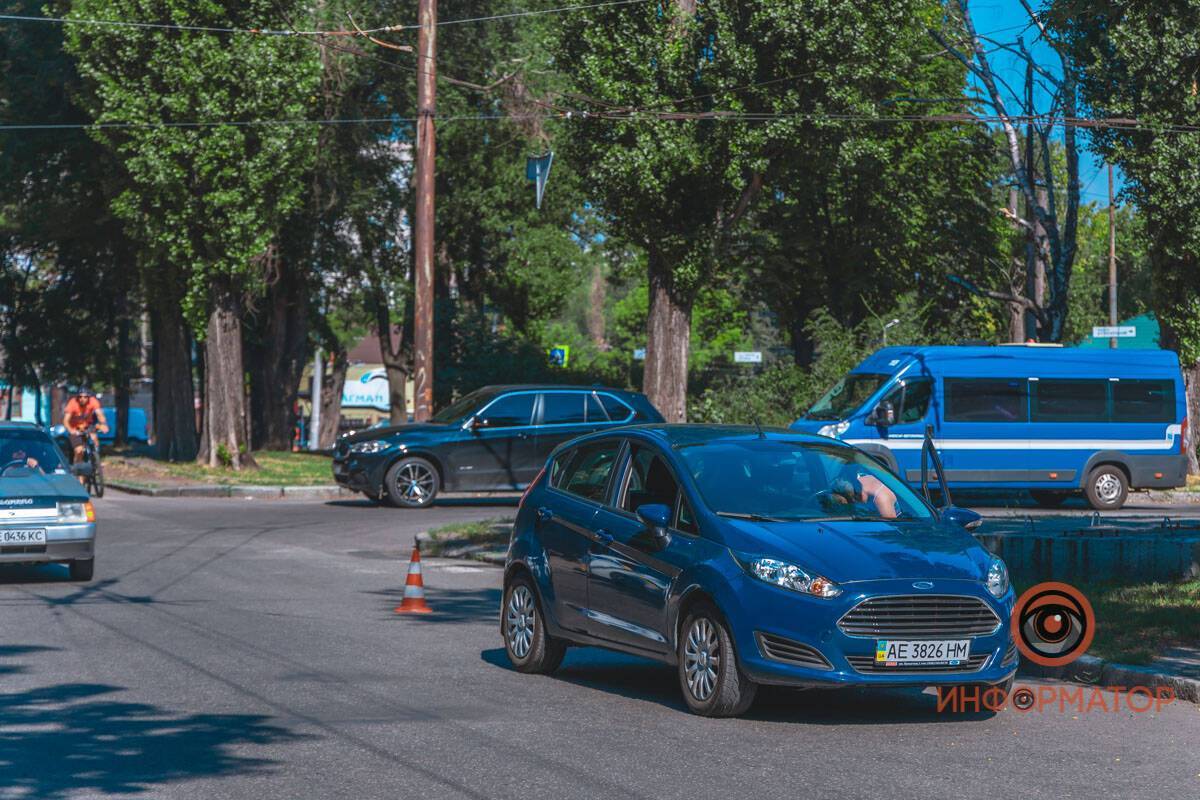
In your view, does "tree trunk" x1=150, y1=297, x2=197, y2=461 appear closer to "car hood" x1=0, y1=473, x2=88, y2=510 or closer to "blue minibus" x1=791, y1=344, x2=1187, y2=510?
"blue minibus" x1=791, y1=344, x2=1187, y2=510

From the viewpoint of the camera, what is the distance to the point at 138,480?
31.7m

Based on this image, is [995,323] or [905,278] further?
[995,323]

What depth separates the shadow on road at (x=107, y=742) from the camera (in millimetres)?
7184

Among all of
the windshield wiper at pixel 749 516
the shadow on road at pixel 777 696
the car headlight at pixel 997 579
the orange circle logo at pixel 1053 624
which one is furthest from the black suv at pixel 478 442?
the car headlight at pixel 997 579

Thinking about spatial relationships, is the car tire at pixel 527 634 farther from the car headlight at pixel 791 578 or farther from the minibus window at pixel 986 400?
the minibus window at pixel 986 400

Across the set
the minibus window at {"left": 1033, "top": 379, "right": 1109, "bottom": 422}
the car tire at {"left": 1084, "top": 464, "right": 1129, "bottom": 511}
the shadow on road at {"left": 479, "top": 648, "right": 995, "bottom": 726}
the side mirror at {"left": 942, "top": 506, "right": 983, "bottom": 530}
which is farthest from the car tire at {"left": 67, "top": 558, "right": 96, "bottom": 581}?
the car tire at {"left": 1084, "top": 464, "right": 1129, "bottom": 511}

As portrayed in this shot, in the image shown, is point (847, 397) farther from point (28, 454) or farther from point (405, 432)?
point (28, 454)

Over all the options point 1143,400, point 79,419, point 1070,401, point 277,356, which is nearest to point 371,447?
point 79,419

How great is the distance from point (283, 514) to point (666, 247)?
9.90 meters

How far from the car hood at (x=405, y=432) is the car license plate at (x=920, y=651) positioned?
17.4 metres

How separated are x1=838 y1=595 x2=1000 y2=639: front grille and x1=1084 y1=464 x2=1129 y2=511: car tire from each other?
19543 mm

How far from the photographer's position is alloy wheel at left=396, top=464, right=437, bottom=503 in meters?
25.6

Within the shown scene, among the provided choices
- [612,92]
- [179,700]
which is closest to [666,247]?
[612,92]

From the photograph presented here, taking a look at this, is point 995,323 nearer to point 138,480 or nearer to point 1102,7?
point 138,480
